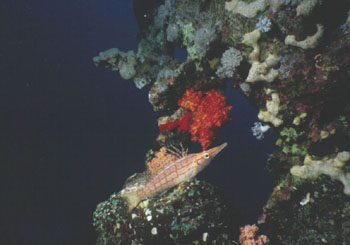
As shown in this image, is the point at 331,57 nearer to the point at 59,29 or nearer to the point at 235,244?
the point at 235,244

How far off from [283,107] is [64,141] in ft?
78.7

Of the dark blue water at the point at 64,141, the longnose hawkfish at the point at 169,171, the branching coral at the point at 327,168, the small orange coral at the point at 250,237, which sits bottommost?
the small orange coral at the point at 250,237

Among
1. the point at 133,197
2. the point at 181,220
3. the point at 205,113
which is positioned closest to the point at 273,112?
the point at 205,113

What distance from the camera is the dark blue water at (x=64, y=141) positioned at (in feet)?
55.9

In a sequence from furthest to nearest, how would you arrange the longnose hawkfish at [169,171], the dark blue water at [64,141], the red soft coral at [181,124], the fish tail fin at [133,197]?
the dark blue water at [64,141] → the red soft coral at [181,124] → the fish tail fin at [133,197] → the longnose hawkfish at [169,171]

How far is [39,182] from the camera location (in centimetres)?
1878

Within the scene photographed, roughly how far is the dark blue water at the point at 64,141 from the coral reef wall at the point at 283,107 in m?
12.3

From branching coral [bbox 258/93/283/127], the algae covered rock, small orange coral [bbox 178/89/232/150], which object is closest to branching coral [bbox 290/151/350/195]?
branching coral [bbox 258/93/283/127]

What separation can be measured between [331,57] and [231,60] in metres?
2.21

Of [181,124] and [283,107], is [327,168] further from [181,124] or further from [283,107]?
[181,124]

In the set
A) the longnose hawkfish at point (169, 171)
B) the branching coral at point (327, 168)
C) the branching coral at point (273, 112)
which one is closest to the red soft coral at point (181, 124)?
the longnose hawkfish at point (169, 171)

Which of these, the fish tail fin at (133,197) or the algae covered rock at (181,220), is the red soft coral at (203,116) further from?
the fish tail fin at (133,197)

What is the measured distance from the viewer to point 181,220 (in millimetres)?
4039

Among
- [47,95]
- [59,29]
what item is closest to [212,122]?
[47,95]
